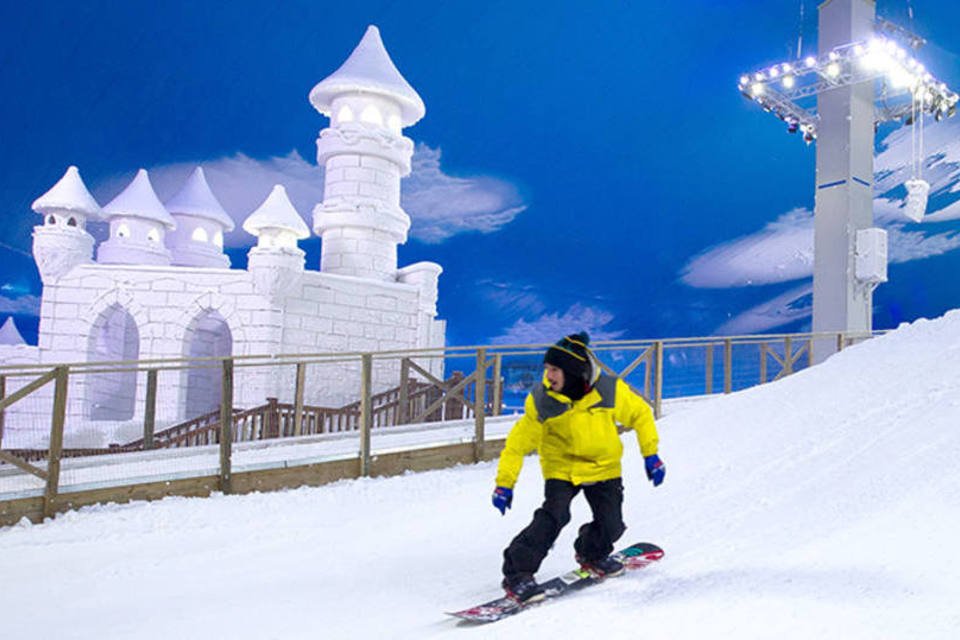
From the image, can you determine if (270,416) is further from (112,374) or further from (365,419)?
(112,374)

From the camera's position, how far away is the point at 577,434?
155 inches

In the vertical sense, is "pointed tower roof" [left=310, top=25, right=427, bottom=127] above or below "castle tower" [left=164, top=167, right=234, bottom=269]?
above

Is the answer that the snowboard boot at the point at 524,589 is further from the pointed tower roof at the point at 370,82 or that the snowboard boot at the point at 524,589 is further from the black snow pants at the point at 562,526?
the pointed tower roof at the point at 370,82

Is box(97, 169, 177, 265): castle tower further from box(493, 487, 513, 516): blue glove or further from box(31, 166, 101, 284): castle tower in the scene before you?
box(493, 487, 513, 516): blue glove

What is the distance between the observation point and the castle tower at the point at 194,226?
2634 centimetres

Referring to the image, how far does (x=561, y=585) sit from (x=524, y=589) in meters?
0.25

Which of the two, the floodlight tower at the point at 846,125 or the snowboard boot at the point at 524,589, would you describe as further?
the floodlight tower at the point at 846,125

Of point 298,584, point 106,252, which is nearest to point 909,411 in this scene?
point 298,584

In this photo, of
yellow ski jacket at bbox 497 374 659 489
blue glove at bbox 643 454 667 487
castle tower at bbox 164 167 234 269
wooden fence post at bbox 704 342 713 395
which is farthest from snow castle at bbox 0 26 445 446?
blue glove at bbox 643 454 667 487

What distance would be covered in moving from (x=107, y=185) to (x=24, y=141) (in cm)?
520

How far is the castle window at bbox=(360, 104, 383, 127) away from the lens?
2020 centimetres

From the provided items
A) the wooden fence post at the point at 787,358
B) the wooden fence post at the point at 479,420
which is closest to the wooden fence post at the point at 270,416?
the wooden fence post at the point at 479,420

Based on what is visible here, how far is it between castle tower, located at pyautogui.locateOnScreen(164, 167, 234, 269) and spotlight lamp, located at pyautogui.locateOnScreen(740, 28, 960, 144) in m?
18.1

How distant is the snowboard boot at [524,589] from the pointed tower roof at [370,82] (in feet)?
57.9
